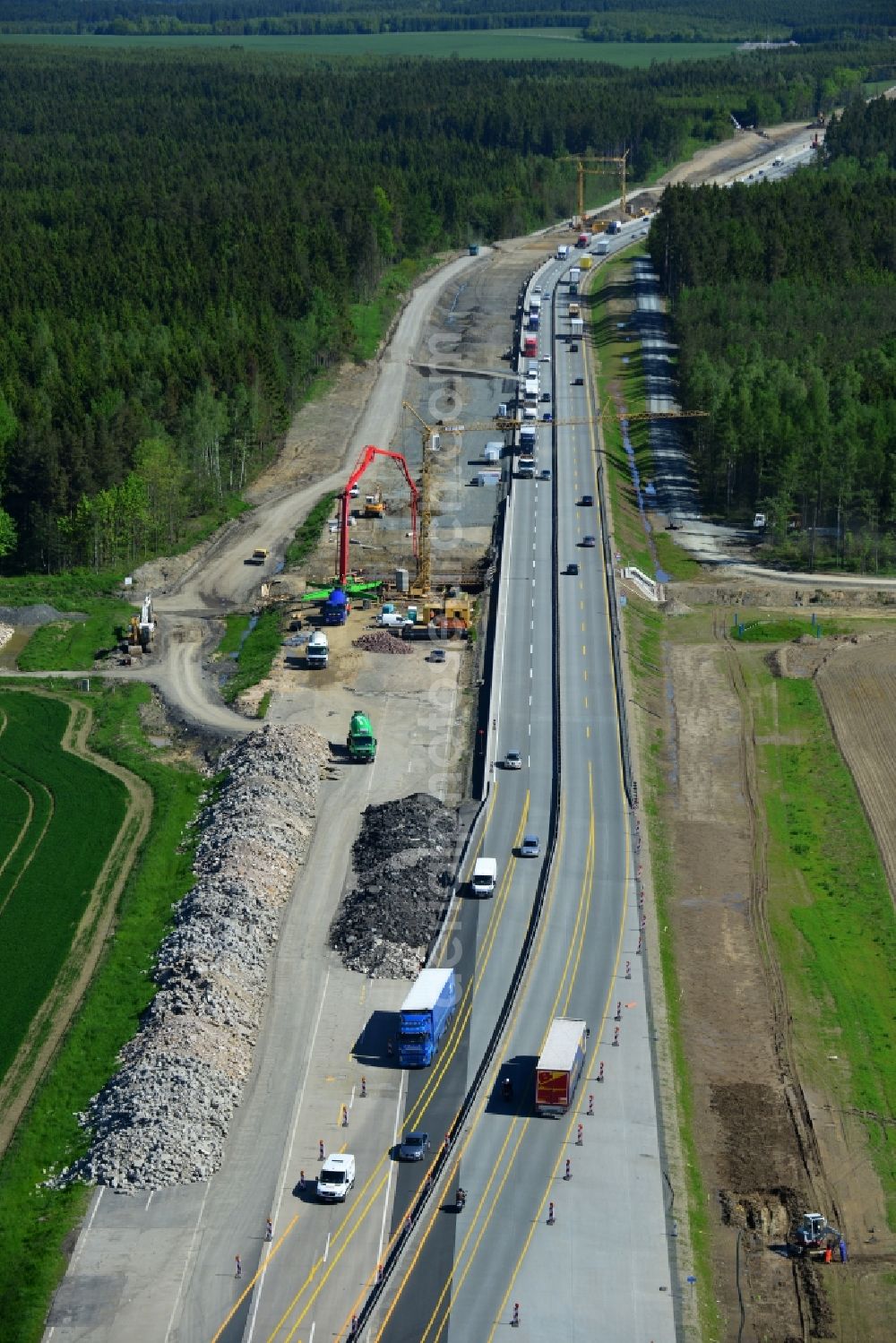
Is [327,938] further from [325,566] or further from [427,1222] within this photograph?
[325,566]

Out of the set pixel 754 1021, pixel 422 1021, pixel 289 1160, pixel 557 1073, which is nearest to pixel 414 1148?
pixel 289 1160

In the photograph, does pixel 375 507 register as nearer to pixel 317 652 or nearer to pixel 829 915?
pixel 317 652

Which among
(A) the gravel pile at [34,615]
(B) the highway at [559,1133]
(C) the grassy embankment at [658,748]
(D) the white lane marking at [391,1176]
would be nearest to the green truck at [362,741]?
(B) the highway at [559,1133]

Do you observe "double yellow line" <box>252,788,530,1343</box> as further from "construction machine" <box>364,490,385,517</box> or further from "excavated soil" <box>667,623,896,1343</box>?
"construction machine" <box>364,490,385,517</box>

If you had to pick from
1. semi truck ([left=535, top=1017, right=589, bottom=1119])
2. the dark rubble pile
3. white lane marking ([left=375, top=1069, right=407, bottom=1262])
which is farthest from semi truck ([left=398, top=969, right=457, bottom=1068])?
the dark rubble pile

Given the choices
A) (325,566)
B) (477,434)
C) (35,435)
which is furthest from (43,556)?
(477,434)

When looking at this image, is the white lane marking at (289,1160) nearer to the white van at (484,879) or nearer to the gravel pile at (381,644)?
the white van at (484,879)
